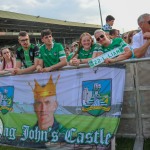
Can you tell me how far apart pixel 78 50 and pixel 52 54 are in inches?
23.3

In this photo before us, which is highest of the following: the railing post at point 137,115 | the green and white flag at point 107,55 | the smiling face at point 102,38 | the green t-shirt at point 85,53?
the smiling face at point 102,38

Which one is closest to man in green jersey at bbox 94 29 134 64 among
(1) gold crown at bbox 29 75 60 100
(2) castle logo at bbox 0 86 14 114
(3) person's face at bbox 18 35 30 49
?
(1) gold crown at bbox 29 75 60 100

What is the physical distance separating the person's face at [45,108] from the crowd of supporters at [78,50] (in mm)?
540

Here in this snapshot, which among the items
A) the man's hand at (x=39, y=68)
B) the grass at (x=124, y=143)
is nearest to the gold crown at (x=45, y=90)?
the man's hand at (x=39, y=68)

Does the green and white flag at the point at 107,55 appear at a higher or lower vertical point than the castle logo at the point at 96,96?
higher

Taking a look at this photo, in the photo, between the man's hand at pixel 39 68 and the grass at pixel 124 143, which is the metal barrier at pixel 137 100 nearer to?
the grass at pixel 124 143

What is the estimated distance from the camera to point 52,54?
19.7 ft

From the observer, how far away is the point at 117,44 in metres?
5.37

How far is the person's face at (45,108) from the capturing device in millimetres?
5700

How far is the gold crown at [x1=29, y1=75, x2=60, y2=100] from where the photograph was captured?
5711 mm

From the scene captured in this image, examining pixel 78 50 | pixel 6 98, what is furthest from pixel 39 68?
pixel 6 98

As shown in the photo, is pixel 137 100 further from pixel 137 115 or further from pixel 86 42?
pixel 86 42

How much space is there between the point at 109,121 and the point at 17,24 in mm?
43130

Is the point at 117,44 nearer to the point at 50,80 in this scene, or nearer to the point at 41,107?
the point at 50,80
